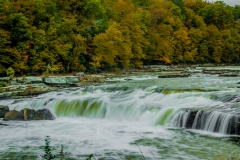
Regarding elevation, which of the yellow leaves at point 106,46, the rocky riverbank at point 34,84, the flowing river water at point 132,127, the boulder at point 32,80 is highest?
the yellow leaves at point 106,46

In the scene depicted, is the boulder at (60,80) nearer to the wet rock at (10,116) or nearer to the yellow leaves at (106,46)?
the yellow leaves at (106,46)

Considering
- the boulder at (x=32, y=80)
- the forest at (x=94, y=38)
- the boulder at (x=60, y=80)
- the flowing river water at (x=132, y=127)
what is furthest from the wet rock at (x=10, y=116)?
the forest at (x=94, y=38)

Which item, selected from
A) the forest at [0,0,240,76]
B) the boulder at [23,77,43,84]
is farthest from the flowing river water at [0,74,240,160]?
the forest at [0,0,240,76]

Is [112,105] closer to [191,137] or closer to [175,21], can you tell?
[191,137]

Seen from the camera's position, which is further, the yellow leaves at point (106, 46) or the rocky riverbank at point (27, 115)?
the yellow leaves at point (106, 46)

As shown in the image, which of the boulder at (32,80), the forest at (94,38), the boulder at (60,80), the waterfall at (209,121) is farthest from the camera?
the forest at (94,38)

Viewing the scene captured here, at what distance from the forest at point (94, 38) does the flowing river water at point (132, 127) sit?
12.8m

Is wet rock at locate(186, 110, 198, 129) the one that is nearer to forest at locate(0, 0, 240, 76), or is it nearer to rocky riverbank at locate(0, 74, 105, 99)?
rocky riverbank at locate(0, 74, 105, 99)

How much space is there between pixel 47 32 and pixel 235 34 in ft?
192

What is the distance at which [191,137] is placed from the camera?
1208cm

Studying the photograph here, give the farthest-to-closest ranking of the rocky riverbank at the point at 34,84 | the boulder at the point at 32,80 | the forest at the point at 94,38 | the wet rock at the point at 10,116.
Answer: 1. the forest at the point at 94,38
2. the boulder at the point at 32,80
3. the rocky riverbank at the point at 34,84
4. the wet rock at the point at 10,116

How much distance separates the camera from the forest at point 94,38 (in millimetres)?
31128

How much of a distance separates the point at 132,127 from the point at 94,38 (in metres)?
27.4

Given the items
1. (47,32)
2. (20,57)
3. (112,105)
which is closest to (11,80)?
(20,57)
